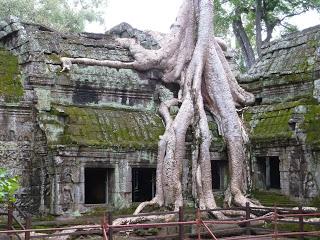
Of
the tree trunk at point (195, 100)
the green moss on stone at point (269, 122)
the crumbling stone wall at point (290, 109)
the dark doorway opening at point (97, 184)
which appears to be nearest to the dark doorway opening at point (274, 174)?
the crumbling stone wall at point (290, 109)

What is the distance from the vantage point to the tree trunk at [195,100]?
1127cm

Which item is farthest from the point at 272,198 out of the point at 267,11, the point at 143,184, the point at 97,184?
the point at 267,11

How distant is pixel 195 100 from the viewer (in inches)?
487

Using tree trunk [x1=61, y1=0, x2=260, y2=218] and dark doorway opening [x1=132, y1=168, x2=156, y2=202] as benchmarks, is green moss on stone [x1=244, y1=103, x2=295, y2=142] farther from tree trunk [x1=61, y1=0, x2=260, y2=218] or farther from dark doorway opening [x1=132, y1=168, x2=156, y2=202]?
dark doorway opening [x1=132, y1=168, x2=156, y2=202]

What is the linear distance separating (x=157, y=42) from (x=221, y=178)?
411cm

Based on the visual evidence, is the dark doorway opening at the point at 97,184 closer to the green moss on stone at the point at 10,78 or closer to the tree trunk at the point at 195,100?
the tree trunk at the point at 195,100

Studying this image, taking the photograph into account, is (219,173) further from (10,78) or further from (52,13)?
(52,13)

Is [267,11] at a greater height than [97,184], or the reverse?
[267,11]

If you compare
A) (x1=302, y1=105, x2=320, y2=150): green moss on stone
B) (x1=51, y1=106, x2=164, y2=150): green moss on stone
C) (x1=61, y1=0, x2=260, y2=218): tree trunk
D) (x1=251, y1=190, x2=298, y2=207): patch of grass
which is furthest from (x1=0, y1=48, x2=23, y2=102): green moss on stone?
(x1=302, y1=105, x2=320, y2=150): green moss on stone

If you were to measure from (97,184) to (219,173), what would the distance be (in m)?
2.94

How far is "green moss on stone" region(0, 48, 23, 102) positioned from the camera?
1086cm

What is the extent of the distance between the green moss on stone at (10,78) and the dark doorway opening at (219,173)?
486 cm

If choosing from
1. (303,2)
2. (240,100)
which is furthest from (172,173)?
(303,2)

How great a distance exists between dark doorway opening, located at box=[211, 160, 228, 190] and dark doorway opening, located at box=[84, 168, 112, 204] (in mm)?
2731
